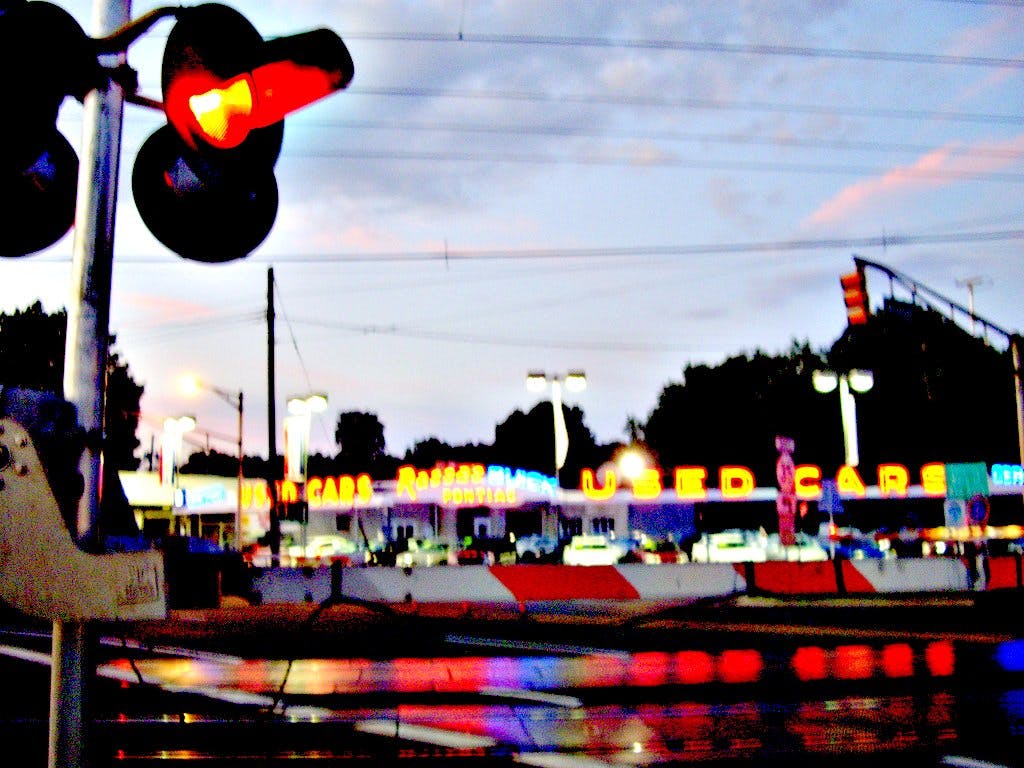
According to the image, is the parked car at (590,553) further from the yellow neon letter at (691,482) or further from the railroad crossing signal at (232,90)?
the railroad crossing signal at (232,90)

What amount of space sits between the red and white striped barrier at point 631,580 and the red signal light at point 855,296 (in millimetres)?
7446

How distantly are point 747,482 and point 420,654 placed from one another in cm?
3317

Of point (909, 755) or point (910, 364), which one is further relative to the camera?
point (910, 364)

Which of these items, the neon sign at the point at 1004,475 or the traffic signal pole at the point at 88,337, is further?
the neon sign at the point at 1004,475

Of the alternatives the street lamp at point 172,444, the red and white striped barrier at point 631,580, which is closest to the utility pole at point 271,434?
the red and white striped barrier at point 631,580

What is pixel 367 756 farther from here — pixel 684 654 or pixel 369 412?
pixel 369 412

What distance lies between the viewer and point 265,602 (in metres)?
22.2

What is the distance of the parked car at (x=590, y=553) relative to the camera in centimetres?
3294

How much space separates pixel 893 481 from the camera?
45.2m

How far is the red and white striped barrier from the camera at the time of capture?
19781mm

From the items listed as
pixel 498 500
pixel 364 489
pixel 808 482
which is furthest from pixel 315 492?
pixel 808 482

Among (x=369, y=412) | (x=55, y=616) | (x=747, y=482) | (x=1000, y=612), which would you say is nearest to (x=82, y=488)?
(x=55, y=616)

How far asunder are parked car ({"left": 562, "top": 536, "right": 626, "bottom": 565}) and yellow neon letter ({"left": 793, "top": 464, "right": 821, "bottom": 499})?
9.61 meters

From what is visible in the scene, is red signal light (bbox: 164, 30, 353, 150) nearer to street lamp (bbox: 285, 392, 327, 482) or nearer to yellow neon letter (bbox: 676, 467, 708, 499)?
street lamp (bbox: 285, 392, 327, 482)
